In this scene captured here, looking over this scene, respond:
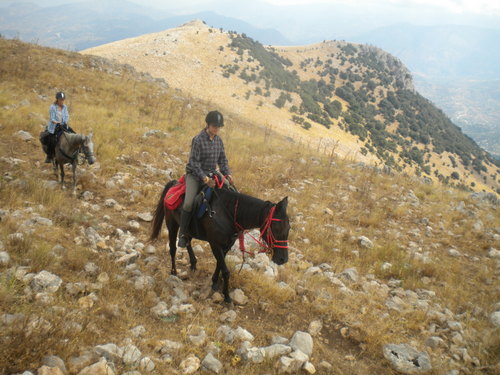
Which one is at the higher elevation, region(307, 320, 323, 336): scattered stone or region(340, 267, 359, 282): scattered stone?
region(307, 320, 323, 336): scattered stone

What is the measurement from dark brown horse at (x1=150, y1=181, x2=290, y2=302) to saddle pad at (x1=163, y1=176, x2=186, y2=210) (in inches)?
6.4

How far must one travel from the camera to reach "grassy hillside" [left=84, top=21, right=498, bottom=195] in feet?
137

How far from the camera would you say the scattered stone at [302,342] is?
4246 mm

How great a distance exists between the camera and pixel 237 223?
4.98 metres

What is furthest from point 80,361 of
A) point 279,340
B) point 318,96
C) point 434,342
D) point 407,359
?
point 318,96

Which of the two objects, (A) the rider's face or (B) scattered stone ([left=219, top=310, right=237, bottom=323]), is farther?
(A) the rider's face

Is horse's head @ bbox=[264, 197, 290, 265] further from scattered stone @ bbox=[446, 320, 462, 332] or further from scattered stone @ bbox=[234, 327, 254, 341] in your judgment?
scattered stone @ bbox=[446, 320, 462, 332]

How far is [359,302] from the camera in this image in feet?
18.7

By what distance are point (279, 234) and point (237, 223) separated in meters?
0.83

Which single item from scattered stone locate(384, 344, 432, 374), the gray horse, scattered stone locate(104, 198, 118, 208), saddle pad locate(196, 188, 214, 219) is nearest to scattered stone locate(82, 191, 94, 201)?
scattered stone locate(104, 198, 118, 208)

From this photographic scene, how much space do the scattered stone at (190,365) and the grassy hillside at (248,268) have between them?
0.12 m

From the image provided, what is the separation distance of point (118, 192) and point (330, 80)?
7333 centimetres

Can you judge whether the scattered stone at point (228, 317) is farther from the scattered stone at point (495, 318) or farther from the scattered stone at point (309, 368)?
the scattered stone at point (495, 318)

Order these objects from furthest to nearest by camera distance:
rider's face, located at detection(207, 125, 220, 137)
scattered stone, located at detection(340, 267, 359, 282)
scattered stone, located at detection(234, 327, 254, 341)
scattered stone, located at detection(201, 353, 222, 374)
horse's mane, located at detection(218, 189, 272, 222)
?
1. scattered stone, located at detection(340, 267, 359, 282)
2. rider's face, located at detection(207, 125, 220, 137)
3. horse's mane, located at detection(218, 189, 272, 222)
4. scattered stone, located at detection(234, 327, 254, 341)
5. scattered stone, located at detection(201, 353, 222, 374)
